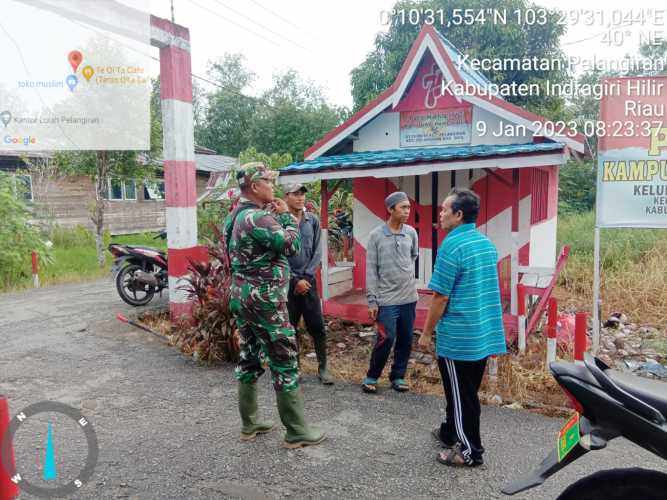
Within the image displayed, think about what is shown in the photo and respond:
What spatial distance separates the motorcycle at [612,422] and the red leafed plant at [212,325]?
12.7 feet

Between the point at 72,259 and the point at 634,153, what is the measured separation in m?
14.1

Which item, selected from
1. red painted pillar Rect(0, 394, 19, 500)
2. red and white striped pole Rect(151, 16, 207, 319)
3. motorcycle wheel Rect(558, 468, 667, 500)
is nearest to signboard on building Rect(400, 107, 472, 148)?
red and white striped pole Rect(151, 16, 207, 319)

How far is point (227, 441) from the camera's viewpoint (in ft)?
12.7

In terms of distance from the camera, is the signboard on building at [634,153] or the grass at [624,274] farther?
the grass at [624,274]

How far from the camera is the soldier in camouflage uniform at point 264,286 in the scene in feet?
11.2

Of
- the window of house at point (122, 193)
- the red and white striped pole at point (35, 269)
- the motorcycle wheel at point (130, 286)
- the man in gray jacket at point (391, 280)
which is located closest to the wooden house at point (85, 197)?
the window of house at point (122, 193)

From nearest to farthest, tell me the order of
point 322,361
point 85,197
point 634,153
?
1. point 322,361
2. point 634,153
3. point 85,197

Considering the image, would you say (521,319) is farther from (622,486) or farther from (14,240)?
(14,240)

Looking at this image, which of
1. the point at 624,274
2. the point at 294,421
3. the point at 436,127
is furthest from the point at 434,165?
the point at 624,274

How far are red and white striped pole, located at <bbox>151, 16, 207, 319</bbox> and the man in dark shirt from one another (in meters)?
2.35

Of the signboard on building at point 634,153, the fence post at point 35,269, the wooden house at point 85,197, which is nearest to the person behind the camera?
the signboard on building at point 634,153

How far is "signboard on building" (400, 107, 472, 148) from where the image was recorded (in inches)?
290

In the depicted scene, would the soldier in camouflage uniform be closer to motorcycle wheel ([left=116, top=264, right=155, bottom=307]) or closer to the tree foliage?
motorcycle wheel ([left=116, top=264, right=155, bottom=307])

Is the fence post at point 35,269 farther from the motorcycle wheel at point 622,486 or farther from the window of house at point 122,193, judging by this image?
the motorcycle wheel at point 622,486
